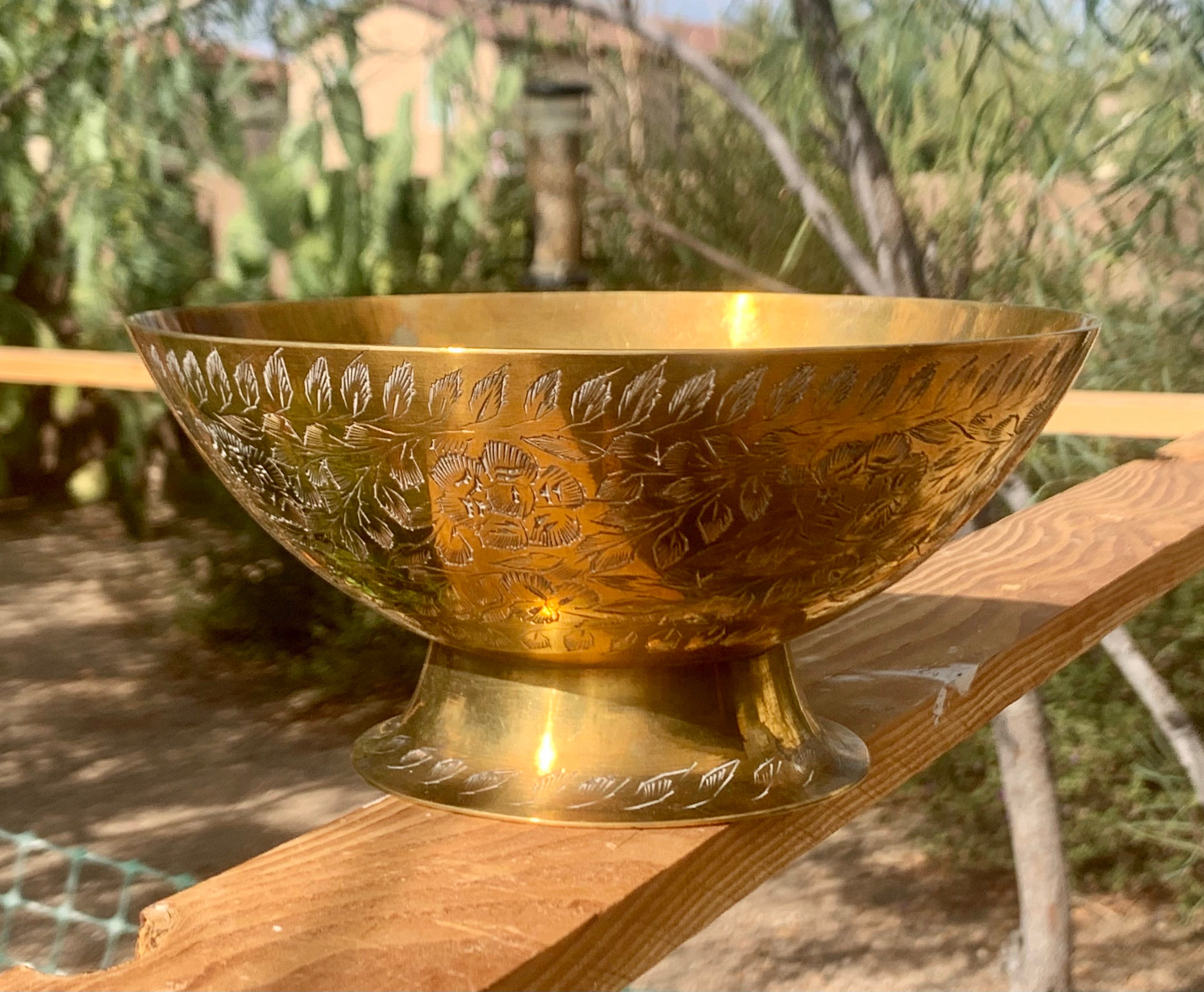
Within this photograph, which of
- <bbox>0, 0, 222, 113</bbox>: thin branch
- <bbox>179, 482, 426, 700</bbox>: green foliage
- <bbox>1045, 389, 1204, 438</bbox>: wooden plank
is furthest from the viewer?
<bbox>179, 482, 426, 700</bbox>: green foliage

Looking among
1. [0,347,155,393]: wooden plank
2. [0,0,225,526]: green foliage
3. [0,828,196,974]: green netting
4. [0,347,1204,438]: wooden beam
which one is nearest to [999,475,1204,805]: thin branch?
[0,347,1204,438]: wooden beam

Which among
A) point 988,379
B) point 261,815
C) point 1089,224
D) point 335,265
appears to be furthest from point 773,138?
point 335,265

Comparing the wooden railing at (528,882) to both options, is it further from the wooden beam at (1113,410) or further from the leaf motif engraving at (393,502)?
the wooden beam at (1113,410)

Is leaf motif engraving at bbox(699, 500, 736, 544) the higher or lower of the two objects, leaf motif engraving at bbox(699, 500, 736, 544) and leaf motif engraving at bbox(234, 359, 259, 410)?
the lower

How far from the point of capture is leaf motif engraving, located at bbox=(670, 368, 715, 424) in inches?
10.9

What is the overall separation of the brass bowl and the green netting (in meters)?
1.30

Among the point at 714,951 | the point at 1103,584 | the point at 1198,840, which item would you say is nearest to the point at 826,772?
the point at 1103,584

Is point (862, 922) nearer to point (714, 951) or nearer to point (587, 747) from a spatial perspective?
point (714, 951)

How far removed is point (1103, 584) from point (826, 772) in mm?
273

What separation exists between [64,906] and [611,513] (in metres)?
1.55

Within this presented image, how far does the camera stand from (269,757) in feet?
7.36

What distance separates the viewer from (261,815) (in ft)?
6.66

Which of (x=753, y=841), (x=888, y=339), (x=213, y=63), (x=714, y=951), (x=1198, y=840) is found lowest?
(x=714, y=951)

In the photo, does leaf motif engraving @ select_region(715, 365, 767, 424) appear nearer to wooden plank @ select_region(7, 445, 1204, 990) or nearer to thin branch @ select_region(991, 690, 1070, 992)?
wooden plank @ select_region(7, 445, 1204, 990)
